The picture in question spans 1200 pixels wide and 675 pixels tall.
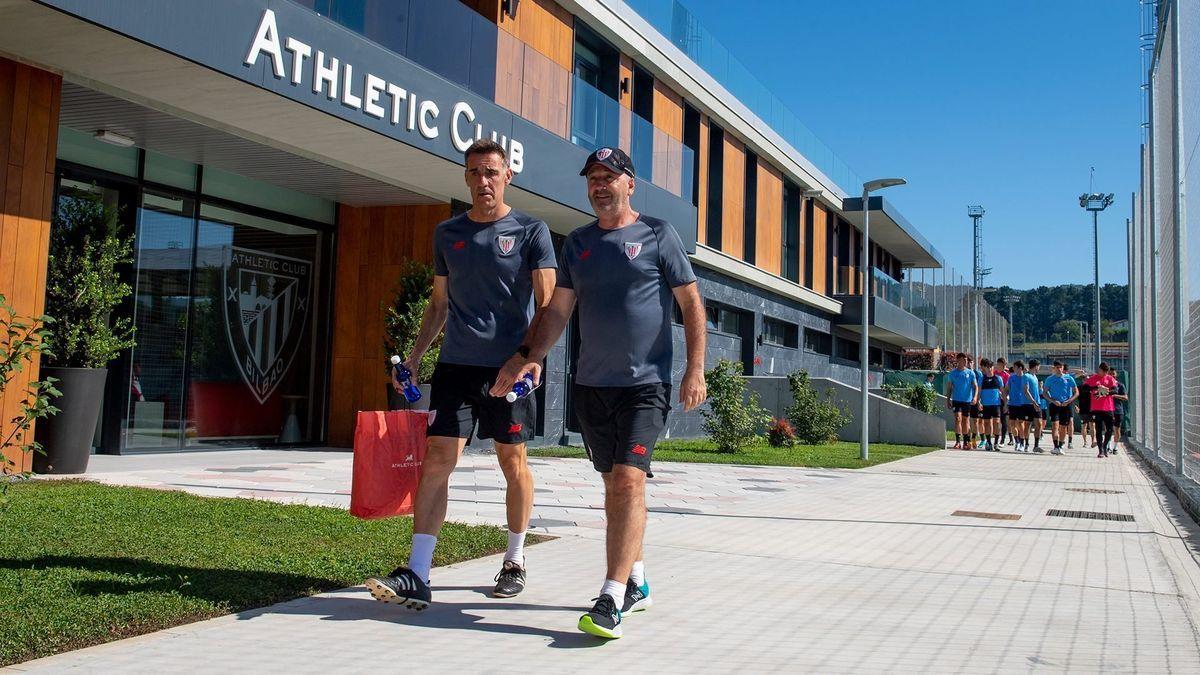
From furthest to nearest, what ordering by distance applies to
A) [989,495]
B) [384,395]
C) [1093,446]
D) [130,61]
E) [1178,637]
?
[1093,446], [384,395], [989,495], [130,61], [1178,637]

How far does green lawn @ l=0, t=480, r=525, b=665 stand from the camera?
3.56 metres

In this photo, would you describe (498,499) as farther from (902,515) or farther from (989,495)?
(989,495)

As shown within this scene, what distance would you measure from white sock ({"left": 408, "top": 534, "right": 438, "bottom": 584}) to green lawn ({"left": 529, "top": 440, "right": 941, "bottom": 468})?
317 inches

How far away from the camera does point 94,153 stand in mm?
10445

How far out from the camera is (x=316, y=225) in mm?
13789

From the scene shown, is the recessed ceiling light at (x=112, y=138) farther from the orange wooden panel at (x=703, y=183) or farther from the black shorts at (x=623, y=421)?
the orange wooden panel at (x=703, y=183)

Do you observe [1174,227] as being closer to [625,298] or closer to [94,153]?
[625,298]

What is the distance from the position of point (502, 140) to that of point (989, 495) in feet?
22.6

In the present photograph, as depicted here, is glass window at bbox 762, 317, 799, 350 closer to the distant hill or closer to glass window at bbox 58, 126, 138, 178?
glass window at bbox 58, 126, 138, 178

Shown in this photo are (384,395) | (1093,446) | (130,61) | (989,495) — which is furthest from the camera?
(1093,446)

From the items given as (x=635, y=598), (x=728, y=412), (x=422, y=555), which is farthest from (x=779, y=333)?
A: (x=422, y=555)

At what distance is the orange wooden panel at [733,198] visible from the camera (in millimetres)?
23141

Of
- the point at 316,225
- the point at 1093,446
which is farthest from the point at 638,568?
the point at 1093,446

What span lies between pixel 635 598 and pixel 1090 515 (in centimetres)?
615
